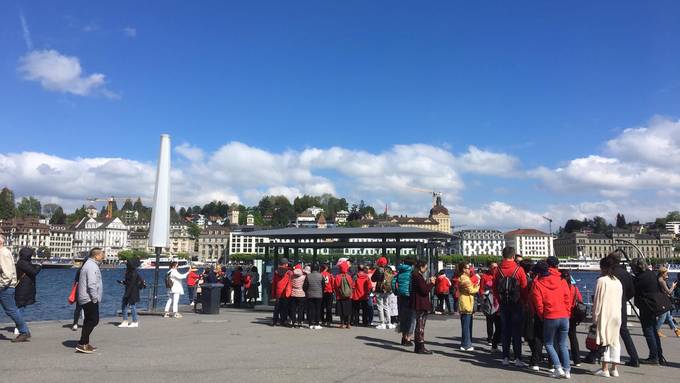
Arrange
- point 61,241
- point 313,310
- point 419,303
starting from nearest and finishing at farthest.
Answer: point 419,303, point 313,310, point 61,241

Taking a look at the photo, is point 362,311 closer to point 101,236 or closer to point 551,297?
point 551,297

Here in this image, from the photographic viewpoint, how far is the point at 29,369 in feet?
28.9

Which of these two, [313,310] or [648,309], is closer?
[648,309]

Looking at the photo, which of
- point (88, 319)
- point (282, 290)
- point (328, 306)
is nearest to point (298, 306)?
point (282, 290)

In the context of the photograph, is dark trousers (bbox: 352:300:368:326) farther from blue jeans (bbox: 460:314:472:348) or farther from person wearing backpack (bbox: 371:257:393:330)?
blue jeans (bbox: 460:314:472:348)

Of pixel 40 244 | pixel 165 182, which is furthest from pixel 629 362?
pixel 40 244

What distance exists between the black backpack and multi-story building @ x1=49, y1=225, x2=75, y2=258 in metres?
203

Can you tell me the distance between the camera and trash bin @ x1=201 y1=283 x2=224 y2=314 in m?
18.8

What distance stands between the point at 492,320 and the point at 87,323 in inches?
325

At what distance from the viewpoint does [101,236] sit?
188500 millimetres

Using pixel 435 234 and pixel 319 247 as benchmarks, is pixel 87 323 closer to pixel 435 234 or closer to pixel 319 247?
pixel 319 247

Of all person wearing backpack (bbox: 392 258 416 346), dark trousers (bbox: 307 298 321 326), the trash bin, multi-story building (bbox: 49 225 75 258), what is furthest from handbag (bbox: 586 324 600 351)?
multi-story building (bbox: 49 225 75 258)

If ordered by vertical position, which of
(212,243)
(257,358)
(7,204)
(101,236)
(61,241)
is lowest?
(257,358)

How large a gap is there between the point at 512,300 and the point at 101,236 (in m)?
197
